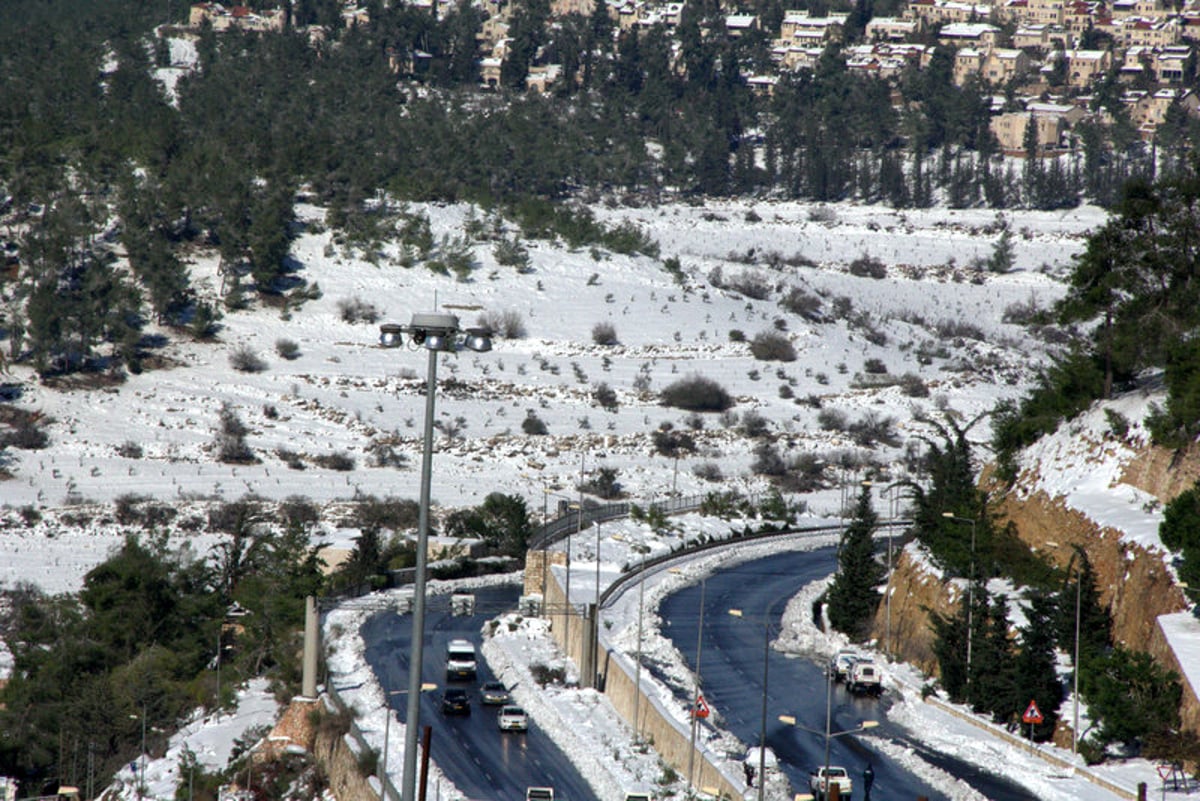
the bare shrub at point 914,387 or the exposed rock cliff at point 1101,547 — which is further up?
the exposed rock cliff at point 1101,547

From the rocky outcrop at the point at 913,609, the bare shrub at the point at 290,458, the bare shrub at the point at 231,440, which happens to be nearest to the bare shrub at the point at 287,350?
the bare shrub at the point at 231,440

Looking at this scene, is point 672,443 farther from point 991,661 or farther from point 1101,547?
point 991,661

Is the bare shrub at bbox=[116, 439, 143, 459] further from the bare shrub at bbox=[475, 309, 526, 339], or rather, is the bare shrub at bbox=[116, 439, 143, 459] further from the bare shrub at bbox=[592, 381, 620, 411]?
the bare shrub at bbox=[475, 309, 526, 339]

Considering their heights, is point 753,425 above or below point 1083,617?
below

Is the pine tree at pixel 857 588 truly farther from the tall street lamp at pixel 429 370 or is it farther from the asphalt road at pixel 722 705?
the tall street lamp at pixel 429 370

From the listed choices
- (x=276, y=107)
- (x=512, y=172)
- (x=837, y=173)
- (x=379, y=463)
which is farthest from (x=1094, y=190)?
(x=379, y=463)

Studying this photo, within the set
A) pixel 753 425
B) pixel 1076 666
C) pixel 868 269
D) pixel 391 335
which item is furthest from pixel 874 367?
pixel 391 335
